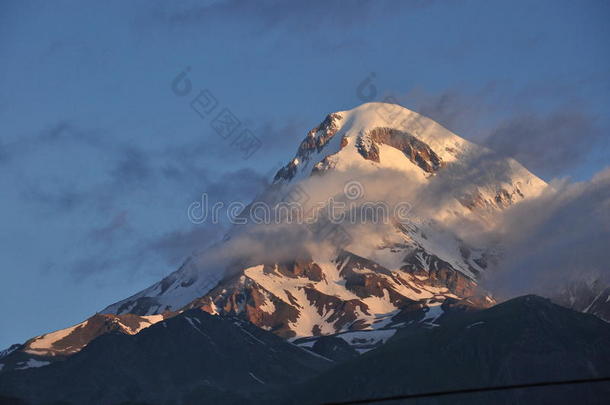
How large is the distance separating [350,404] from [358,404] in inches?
13.4

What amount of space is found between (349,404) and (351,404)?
2.09 ft

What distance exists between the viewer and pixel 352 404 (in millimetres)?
50938

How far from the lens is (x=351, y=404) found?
50.9m

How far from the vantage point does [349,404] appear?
51531mm

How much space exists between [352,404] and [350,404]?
15 centimetres

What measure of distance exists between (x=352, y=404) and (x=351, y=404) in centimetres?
5

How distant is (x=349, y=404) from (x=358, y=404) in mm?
599

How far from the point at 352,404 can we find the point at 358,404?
0.95 feet

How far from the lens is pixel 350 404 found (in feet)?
168

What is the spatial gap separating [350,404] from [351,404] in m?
0.16

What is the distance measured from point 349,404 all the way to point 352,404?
0.61 meters
